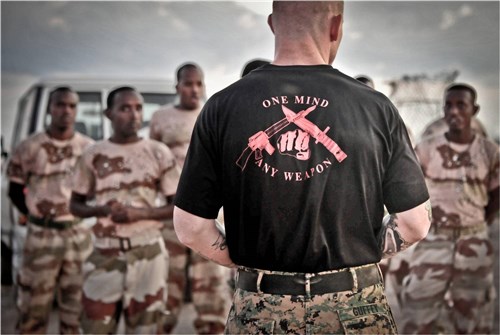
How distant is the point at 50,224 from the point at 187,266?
109 centimetres

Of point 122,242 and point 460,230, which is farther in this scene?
point 460,230

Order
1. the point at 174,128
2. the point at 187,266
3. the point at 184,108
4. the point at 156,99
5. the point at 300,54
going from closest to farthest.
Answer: the point at 300,54, the point at 187,266, the point at 174,128, the point at 184,108, the point at 156,99

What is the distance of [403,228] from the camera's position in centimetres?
217

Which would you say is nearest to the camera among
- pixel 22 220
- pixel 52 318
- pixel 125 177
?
pixel 125 177

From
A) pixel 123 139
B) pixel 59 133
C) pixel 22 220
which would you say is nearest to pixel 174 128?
pixel 59 133

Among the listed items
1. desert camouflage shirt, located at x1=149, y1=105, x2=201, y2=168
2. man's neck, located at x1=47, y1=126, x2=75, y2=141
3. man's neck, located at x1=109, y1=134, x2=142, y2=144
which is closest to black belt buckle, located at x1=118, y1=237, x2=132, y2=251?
man's neck, located at x1=109, y1=134, x2=142, y2=144

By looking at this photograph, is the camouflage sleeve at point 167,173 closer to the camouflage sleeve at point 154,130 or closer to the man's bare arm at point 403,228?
the camouflage sleeve at point 154,130

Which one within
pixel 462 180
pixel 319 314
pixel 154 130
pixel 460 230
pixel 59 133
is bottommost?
pixel 319 314

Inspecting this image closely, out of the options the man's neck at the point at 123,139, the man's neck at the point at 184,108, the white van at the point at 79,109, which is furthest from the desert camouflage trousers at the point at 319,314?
the white van at the point at 79,109

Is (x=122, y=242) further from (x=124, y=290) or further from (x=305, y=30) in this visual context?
(x=305, y=30)

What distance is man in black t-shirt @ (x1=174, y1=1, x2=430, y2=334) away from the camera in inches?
80.1

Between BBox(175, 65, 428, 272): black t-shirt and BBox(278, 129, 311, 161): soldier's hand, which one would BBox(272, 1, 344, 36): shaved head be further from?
BBox(278, 129, 311, 161): soldier's hand

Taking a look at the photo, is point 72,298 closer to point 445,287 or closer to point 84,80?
point 84,80

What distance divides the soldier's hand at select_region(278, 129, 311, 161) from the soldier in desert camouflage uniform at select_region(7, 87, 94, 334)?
10.7ft
